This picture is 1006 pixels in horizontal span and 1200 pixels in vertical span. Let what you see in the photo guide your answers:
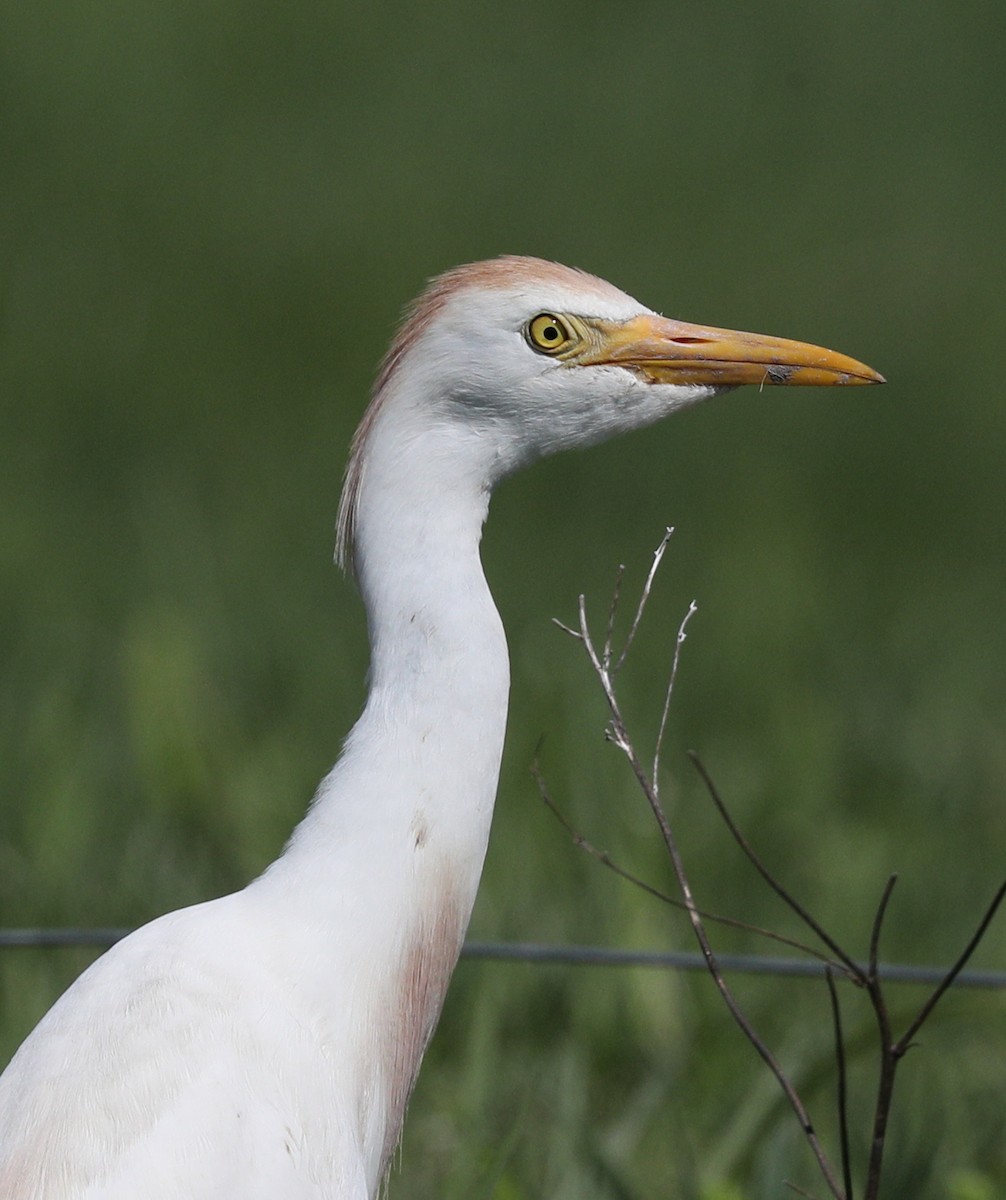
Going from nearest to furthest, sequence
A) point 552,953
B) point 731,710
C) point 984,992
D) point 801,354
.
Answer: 1. point 801,354
2. point 552,953
3. point 984,992
4. point 731,710

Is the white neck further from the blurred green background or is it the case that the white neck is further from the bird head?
the blurred green background

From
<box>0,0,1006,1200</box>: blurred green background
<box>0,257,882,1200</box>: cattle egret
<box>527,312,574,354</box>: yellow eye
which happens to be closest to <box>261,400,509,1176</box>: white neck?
<box>0,257,882,1200</box>: cattle egret

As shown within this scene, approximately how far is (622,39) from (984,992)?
10.1 m

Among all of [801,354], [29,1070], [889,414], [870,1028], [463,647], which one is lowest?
[889,414]

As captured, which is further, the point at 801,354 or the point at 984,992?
the point at 984,992

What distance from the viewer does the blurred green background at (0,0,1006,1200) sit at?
10.7 ft

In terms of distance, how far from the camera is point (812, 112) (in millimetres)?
11391

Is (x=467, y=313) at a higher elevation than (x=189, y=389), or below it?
higher

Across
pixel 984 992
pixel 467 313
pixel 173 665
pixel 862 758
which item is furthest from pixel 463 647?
pixel 862 758

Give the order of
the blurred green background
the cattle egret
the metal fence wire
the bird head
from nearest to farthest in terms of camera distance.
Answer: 1. the cattle egret
2. the bird head
3. the metal fence wire
4. the blurred green background

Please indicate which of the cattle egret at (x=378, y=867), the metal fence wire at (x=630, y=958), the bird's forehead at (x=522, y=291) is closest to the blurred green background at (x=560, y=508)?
the metal fence wire at (x=630, y=958)

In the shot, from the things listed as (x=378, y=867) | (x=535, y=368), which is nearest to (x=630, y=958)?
(x=378, y=867)

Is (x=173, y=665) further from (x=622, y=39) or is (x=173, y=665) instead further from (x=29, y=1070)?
(x=622, y=39)

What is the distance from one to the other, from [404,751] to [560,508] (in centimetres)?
480
